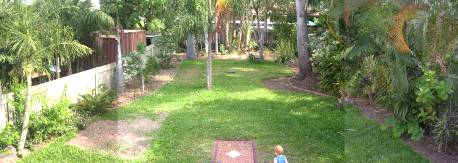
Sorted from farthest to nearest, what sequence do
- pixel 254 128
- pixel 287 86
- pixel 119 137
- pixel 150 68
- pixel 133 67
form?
pixel 150 68, pixel 287 86, pixel 133 67, pixel 254 128, pixel 119 137

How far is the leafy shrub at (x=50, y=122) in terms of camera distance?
9.18 metres

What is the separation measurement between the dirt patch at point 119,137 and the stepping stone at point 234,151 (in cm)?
129

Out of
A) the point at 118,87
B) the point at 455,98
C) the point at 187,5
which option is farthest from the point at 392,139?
the point at 187,5

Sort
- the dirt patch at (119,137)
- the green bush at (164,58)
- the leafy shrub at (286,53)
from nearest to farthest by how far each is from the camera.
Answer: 1. the dirt patch at (119,137)
2. the green bush at (164,58)
3. the leafy shrub at (286,53)

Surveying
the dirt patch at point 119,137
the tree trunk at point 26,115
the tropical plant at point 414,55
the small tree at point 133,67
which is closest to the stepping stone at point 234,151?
the dirt patch at point 119,137

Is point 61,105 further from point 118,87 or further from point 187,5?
point 187,5

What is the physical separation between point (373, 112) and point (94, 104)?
6.06 meters

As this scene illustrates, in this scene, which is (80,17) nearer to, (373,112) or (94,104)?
(94,104)

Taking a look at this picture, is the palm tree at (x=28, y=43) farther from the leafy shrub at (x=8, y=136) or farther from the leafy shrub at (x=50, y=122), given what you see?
the leafy shrub at (x=50, y=122)

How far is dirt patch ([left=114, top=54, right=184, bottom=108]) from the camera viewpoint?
13.9 m

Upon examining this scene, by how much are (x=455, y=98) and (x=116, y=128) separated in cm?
624

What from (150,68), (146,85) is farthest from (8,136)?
(150,68)

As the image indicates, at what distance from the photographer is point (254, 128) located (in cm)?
1035

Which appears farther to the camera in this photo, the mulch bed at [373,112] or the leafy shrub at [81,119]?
the leafy shrub at [81,119]
